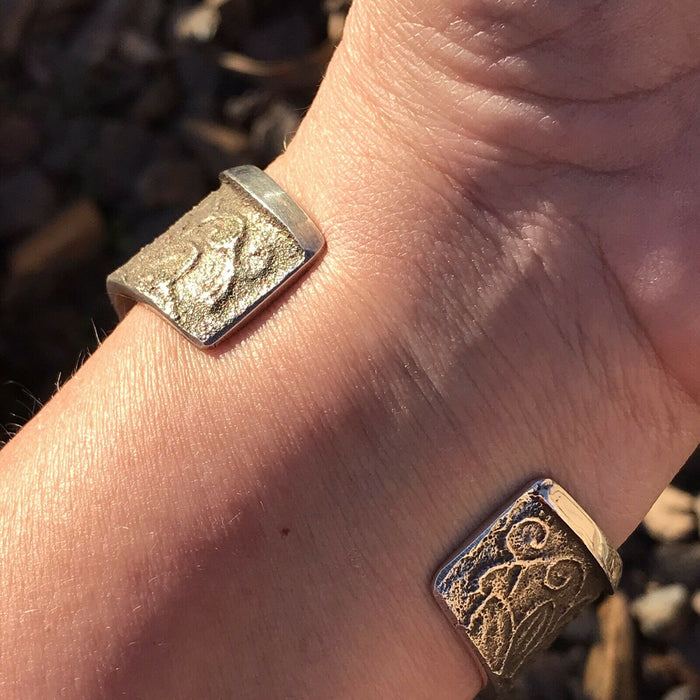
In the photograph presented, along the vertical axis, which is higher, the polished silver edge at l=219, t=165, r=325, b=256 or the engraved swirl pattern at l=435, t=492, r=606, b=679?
the polished silver edge at l=219, t=165, r=325, b=256

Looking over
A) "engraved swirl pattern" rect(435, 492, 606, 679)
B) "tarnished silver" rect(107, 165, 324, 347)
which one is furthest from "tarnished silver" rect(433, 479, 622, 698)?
"tarnished silver" rect(107, 165, 324, 347)

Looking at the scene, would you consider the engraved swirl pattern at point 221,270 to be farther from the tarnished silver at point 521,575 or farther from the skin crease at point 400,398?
the tarnished silver at point 521,575

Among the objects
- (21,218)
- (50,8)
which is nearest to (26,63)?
(50,8)

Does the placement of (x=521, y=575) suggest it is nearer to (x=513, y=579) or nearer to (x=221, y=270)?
(x=513, y=579)

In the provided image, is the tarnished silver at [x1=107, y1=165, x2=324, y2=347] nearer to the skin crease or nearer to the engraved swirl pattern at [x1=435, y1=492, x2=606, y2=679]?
the skin crease

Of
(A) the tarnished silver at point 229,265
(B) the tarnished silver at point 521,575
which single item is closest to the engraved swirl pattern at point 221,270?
(A) the tarnished silver at point 229,265

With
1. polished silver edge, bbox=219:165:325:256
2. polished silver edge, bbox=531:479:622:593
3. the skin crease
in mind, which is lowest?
polished silver edge, bbox=531:479:622:593
